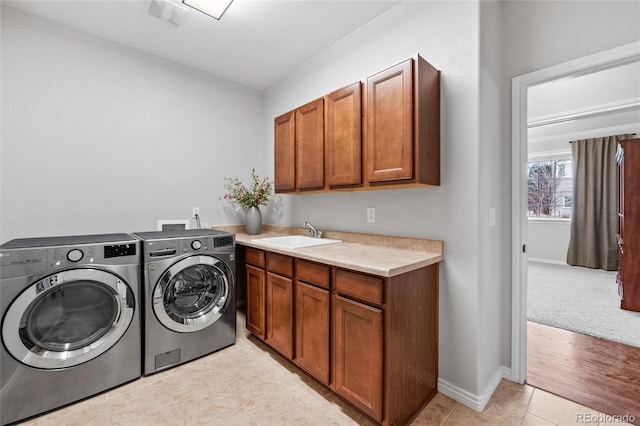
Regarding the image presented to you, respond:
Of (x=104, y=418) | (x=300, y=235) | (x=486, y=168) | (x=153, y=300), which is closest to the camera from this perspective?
(x=104, y=418)

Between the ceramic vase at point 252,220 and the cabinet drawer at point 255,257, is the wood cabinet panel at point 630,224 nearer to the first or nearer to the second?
the cabinet drawer at point 255,257

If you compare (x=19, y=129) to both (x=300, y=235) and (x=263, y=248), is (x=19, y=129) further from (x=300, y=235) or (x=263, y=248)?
(x=300, y=235)

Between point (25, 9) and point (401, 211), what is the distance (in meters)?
3.28

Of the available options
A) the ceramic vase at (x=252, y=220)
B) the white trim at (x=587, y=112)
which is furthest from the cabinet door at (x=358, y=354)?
the white trim at (x=587, y=112)

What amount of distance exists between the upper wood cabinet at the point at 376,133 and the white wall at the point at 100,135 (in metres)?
1.27

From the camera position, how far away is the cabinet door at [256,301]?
2326 millimetres

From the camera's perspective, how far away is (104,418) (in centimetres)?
161

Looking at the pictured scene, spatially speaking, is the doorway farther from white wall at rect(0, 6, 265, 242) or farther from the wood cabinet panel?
white wall at rect(0, 6, 265, 242)

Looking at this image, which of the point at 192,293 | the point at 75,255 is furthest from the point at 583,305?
the point at 75,255

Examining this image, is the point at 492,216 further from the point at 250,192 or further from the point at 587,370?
the point at 250,192

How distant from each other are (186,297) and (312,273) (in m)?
1.15

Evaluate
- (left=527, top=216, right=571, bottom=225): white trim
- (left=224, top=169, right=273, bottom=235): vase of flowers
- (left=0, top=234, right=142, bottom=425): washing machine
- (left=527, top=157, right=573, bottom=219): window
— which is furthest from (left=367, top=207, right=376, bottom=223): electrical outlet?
(left=527, top=216, right=571, bottom=225): white trim

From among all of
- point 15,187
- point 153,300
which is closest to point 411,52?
point 153,300

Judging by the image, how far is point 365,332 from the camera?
150cm
